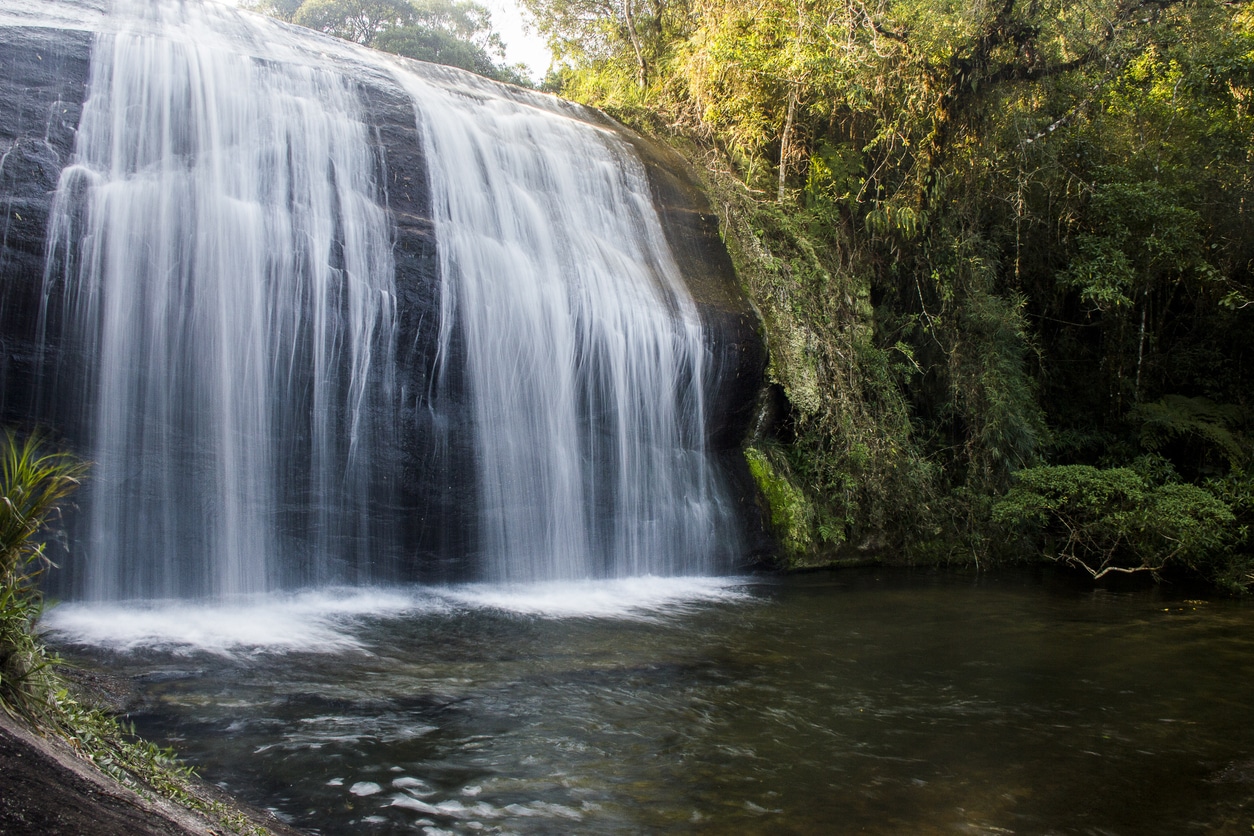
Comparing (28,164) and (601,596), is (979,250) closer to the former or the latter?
(601,596)

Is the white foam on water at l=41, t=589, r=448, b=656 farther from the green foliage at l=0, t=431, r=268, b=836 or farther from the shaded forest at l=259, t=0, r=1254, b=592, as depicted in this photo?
the shaded forest at l=259, t=0, r=1254, b=592

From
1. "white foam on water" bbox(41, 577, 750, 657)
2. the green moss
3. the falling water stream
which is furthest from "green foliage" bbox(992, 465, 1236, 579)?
"white foam on water" bbox(41, 577, 750, 657)

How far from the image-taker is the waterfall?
6730mm

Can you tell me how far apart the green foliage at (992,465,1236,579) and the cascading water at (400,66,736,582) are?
4305 mm

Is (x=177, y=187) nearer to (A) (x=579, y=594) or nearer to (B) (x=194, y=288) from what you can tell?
(B) (x=194, y=288)

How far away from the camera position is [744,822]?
3713 millimetres

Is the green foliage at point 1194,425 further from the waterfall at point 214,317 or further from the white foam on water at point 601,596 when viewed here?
the waterfall at point 214,317

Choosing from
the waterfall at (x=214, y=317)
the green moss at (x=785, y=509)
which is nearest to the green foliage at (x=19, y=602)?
the waterfall at (x=214, y=317)

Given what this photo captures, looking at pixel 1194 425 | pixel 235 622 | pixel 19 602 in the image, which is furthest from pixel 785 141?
pixel 19 602

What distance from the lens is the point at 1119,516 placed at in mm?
10594

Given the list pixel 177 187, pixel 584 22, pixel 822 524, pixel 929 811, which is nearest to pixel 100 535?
pixel 177 187

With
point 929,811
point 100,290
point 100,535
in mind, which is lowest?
point 929,811

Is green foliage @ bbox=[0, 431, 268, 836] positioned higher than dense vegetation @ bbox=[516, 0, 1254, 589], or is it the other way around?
dense vegetation @ bbox=[516, 0, 1254, 589]

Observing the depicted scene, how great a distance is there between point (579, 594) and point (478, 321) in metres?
2.80
